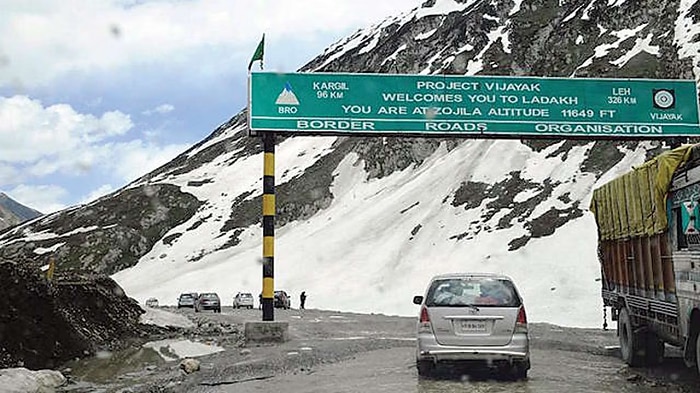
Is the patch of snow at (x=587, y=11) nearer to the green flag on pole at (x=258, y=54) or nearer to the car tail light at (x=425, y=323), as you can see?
the green flag on pole at (x=258, y=54)

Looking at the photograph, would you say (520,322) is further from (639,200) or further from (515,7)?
(515,7)

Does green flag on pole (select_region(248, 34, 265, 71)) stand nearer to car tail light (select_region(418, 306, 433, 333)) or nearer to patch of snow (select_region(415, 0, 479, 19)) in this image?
car tail light (select_region(418, 306, 433, 333))

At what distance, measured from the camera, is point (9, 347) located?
15133mm

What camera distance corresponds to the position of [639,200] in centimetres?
1269

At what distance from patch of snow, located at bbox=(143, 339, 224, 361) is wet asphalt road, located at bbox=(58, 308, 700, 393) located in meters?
0.52

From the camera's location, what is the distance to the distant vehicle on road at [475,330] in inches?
453

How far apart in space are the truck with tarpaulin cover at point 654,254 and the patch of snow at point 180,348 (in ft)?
30.6

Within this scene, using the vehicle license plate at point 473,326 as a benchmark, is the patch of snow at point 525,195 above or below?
above

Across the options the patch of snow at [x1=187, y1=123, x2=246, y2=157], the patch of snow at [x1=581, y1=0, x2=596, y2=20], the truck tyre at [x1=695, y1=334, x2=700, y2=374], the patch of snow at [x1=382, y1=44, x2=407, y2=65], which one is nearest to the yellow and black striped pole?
the truck tyre at [x1=695, y1=334, x2=700, y2=374]

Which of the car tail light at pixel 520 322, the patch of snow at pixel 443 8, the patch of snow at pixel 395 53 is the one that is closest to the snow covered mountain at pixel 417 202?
the patch of snow at pixel 443 8

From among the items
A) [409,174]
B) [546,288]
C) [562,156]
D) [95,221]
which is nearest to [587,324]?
[546,288]

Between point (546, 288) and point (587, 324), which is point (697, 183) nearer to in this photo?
point (587, 324)

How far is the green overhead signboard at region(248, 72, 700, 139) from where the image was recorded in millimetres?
21766

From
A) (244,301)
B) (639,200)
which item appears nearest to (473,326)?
(639,200)
